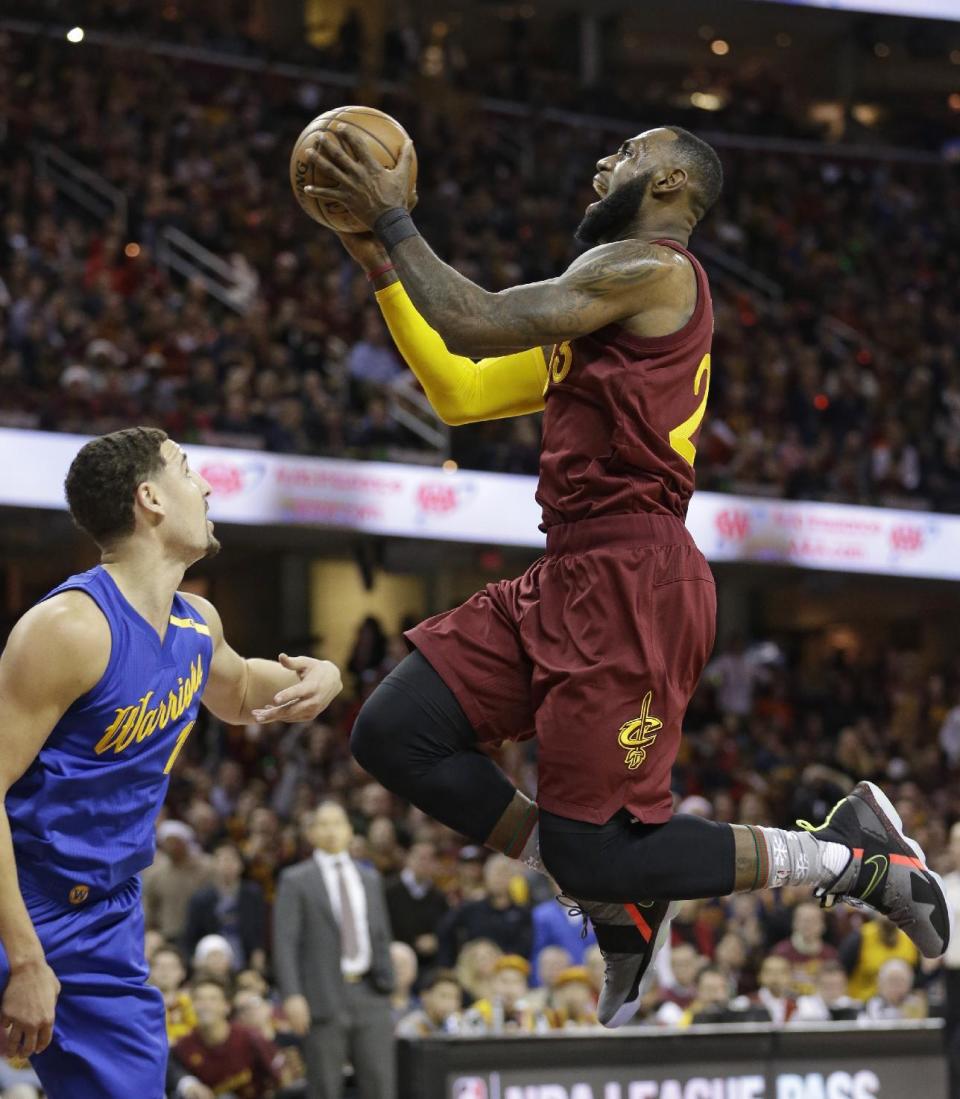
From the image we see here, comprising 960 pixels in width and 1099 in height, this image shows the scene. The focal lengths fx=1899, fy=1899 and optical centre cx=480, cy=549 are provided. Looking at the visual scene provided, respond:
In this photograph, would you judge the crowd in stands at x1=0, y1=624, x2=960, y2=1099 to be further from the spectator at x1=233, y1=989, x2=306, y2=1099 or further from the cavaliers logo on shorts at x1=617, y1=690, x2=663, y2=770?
the cavaliers logo on shorts at x1=617, y1=690, x2=663, y2=770

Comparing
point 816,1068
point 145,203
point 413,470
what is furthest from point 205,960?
point 145,203

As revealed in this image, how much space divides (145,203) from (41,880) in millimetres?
15663

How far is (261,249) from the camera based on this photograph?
782 inches

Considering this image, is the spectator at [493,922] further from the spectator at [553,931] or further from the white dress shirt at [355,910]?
the white dress shirt at [355,910]

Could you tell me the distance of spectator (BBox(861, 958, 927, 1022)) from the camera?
10.3 metres

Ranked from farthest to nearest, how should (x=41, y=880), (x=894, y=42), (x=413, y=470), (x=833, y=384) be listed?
(x=894, y=42)
(x=833, y=384)
(x=413, y=470)
(x=41, y=880)

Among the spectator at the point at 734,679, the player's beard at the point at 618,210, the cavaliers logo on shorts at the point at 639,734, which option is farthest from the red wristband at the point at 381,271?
the spectator at the point at 734,679

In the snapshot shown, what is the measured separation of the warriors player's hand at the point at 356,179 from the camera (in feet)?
14.3

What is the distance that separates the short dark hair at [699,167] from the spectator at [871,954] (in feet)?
25.6

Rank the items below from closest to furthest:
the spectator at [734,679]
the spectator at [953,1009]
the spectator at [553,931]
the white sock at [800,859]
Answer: the white sock at [800,859] < the spectator at [953,1009] < the spectator at [553,931] < the spectator at [734,679]

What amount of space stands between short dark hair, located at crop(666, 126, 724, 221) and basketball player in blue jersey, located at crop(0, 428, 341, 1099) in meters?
1.38

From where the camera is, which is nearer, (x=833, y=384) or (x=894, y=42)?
(x=833, y=384)

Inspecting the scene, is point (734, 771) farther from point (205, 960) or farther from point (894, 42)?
point (894, 42)

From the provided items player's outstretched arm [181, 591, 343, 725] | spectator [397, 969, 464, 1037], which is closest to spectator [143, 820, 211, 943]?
spectator [397, 969, 464, 1037]
